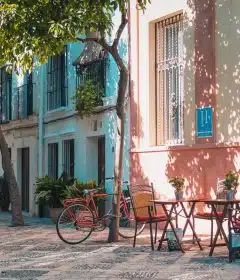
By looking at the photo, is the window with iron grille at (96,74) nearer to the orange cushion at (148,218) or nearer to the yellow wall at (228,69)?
the yellow wall at (228,69)

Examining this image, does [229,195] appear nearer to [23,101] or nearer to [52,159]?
[52,159]

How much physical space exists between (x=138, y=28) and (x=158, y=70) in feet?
3.69

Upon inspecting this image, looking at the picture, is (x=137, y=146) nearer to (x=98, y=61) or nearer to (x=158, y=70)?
(x=158, y=70)

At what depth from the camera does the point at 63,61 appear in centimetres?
1872

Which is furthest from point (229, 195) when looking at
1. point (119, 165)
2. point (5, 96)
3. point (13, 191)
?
point (5, 96)

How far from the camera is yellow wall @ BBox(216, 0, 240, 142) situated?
455 inches

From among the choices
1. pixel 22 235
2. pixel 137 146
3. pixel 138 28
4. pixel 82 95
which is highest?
pixel 138 28

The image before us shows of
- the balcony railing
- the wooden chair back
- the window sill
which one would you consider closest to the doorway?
the balcony railing

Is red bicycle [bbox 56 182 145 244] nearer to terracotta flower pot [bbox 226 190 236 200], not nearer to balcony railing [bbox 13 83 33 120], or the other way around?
terracotta flower pot [bbox 226 190 236 200]

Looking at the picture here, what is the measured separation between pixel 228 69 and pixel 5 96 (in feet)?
42.4

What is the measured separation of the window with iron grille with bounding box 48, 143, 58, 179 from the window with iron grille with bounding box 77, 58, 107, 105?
2935 mm

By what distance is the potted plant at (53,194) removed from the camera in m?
16.6

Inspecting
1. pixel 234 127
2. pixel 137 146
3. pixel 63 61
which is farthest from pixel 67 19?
pixel 63 61

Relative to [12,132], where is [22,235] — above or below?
below
